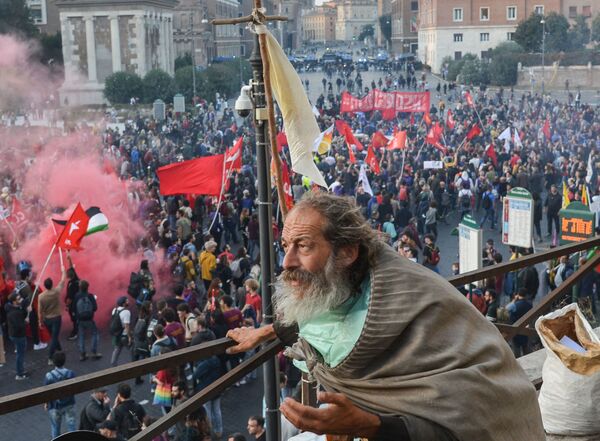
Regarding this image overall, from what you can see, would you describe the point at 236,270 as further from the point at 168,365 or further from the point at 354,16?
the point at 354,16

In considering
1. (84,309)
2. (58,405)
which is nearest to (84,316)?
(84,309)

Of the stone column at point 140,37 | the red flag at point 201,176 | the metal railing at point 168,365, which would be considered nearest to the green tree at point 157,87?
the stone column at point 140,37

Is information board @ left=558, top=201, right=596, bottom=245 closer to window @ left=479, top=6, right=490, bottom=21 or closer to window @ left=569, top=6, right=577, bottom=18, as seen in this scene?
window @ left=479, top=6, right=490, bottom=21

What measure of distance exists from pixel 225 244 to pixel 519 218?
6408mm

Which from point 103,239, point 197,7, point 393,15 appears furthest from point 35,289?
point 393,15

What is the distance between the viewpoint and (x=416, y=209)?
18984mm

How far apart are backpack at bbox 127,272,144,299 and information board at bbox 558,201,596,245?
5.34 meters

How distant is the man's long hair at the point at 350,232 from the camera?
228cm

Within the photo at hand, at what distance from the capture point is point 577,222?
1138 cm

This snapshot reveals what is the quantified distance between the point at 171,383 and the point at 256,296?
2.66 m

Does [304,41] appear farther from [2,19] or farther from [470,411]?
[470,411]

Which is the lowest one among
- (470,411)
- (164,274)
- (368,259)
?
(164,274)

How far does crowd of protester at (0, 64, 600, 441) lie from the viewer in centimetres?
800

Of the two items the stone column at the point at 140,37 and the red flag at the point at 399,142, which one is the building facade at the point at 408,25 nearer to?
the stone column at the point at 140,37
